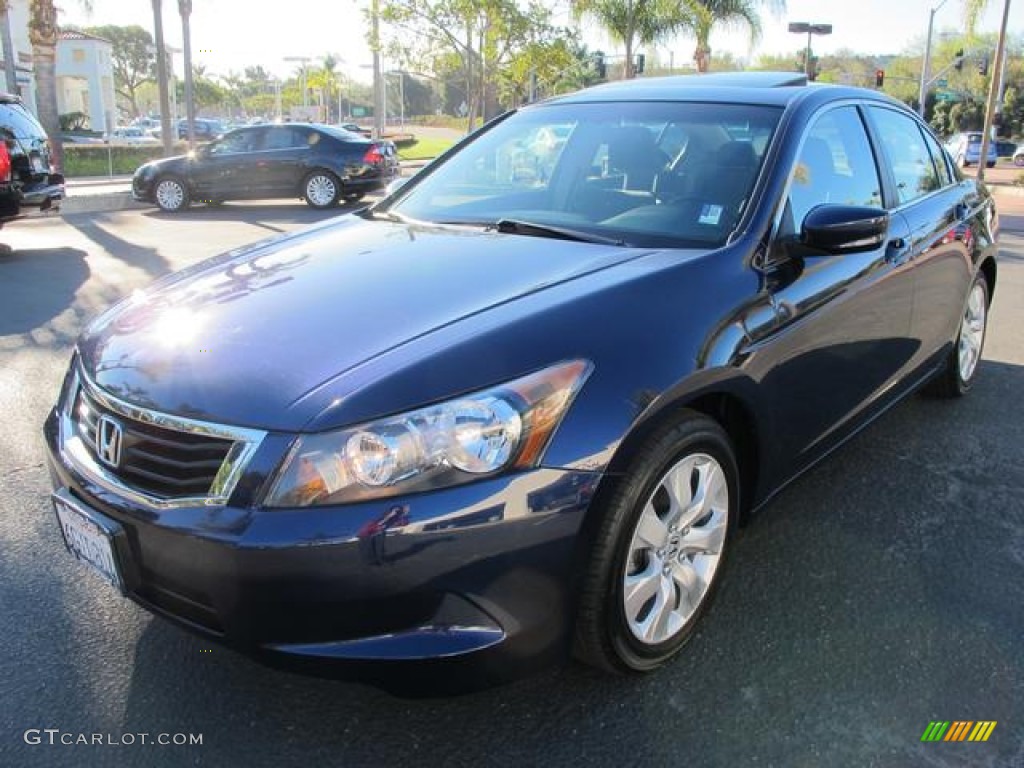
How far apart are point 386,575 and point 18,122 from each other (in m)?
10.1

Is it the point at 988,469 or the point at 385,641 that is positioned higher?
the point at 385,641

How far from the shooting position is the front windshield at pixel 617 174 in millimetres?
2965

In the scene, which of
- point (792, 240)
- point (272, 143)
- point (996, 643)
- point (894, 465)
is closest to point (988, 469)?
point (894, 465)

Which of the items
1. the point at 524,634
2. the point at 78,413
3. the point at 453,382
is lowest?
the point at 524,634

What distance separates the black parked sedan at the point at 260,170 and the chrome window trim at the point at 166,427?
44.6 ft

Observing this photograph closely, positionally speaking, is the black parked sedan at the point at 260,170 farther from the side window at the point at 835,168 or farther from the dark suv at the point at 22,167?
the side window at the point at 835,168

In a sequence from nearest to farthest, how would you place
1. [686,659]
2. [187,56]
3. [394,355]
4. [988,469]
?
[394,355]
[686,659]
[988,469]
[187,56]

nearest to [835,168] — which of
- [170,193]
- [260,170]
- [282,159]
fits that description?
[282,159]

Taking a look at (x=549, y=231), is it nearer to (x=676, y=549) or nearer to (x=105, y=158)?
(x=676, y=549)

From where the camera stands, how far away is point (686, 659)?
257cm

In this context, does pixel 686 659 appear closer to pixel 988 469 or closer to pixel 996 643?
pixel 996 643

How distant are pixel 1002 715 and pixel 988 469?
1914 millimetres

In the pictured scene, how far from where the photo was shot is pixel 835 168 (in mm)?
3330

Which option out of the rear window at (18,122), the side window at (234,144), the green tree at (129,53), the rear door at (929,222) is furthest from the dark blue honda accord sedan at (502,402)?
the green tree at (129,53)
